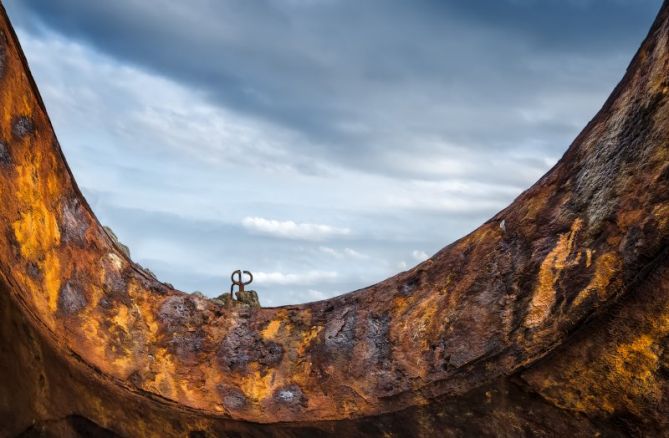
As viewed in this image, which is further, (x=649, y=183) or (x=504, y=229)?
(x=504, y=229)

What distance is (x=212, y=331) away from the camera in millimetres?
2520

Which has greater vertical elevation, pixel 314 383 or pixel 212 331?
pixel 212 331

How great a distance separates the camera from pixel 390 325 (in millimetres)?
2205

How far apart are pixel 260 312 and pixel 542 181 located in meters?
1.09

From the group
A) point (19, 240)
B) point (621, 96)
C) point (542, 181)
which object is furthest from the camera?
point (19, 240)

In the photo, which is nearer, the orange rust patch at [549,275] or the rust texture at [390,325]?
the rust texture at [390,325]

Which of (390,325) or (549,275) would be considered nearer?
(549,275)

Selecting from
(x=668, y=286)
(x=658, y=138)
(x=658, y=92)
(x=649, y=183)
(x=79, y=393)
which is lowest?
(x=79, y=393)

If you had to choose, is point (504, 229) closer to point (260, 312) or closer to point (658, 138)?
point (658, 138)

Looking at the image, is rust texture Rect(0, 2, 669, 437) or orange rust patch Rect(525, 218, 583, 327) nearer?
rust texture Rect(0, 2, 669, 437)

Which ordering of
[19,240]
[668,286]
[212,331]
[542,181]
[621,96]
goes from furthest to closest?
[212,331]
[19,240]
[542,181]
[621,96]
[668,286]

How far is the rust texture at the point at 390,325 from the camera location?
1699 millimetres

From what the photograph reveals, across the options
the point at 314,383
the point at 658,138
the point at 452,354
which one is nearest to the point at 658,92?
the point at 658,138

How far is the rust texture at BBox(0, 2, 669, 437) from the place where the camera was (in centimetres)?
170
